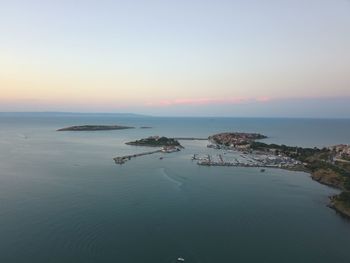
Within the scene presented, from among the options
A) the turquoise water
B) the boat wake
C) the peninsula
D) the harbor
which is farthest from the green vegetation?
the boat wake

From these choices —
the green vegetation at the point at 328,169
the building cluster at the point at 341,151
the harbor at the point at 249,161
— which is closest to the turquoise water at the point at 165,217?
the green vegetation at the point at 328,169

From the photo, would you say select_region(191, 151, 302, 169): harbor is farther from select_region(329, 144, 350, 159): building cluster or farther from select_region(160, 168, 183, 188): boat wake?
select_region(160, 168, 183, 188): boat wake

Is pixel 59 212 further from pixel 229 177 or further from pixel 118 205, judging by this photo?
pixel 229 177

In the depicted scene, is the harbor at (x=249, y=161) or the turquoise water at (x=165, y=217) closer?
the turquoise water at (x=165, y=217)

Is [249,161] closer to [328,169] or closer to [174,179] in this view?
[328,169]

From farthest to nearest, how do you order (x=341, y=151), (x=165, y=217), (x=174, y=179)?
(x=341, y=151), (x=174, y=179), (x=165, y=217)

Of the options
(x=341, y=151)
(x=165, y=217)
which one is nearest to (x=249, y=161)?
(x=341, y=151)

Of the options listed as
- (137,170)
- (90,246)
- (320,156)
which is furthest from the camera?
(320,156)

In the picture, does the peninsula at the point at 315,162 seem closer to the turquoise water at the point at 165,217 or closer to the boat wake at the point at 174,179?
the turquoise water at the point at 165,217

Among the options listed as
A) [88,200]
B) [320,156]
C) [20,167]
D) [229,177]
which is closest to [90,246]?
[88,200]

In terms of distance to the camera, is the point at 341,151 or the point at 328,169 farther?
the point at 341,151

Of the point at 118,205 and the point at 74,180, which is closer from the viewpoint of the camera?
the point at 118,205
